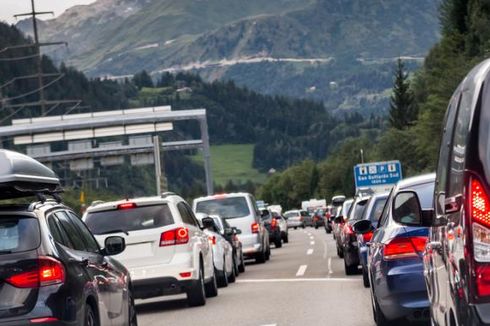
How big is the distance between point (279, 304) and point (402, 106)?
123450mm

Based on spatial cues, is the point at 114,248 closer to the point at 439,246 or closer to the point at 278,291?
the point at 439,246

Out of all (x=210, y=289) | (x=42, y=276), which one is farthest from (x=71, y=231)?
(x=210, y=289)

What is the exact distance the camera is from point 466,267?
6.68 m

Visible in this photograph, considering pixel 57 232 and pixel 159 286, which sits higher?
pixel 57 232

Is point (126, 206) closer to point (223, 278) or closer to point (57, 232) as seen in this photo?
point (223, 278)

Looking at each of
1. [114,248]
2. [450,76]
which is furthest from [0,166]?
[450,76]

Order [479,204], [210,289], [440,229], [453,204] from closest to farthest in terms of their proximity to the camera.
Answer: [479,204] < [453,204] < [440,229] < [210,289]

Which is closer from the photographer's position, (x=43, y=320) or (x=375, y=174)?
(x=43, y=320)

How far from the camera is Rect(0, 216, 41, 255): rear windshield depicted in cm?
966

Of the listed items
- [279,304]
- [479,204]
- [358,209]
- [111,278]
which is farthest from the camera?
[358,209]

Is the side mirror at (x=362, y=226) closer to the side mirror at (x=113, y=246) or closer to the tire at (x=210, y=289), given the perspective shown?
the side mirror at (x=113, y=246)

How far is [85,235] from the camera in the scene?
11.7 m

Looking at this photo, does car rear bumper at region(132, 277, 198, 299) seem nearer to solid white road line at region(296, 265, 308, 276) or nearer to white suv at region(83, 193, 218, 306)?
white suv at region(83, 193, 218, 306)

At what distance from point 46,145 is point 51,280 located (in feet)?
214
